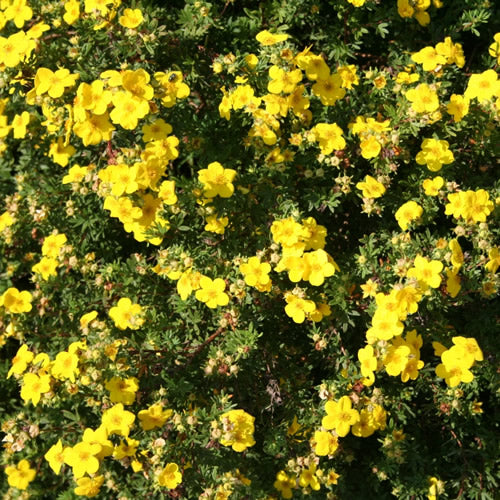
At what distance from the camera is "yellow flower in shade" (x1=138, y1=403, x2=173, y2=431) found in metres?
2.99

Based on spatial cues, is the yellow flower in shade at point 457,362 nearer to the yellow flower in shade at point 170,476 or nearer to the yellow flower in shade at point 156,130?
the yellow flower in shade at point 170,476

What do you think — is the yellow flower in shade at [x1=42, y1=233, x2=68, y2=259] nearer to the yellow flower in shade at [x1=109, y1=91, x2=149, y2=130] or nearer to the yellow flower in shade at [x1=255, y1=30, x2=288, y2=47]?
the yellow flower in shade at [x1=109, y1=91, x2=149, y2=130]

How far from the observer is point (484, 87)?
10.5ft

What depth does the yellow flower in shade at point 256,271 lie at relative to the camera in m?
3.01

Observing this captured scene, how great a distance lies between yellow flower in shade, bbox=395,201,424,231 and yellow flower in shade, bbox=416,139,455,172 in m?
0.23

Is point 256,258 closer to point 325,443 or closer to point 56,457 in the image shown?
point 325,443

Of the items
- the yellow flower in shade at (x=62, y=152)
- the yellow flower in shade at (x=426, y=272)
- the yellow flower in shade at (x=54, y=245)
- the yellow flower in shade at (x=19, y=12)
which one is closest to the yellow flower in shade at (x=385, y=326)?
the yellow flower in shade at (x=426, y=272)

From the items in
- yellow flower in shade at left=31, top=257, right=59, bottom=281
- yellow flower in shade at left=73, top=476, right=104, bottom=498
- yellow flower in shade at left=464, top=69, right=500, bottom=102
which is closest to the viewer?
yellow flower in shade at left=73, top=476, right=104, bottom=498

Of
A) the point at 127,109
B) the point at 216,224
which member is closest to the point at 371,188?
the point at 216,224

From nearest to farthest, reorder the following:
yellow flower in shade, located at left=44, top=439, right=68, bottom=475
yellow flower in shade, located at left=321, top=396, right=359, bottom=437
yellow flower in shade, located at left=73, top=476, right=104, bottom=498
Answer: yellow flower in shade, located at left=321, top=396, right=359, bottom=437 → yellow flower in shade, located at left=73, top=476, right=104, bottom=498 → yellow flower in shade, located at left=44, top=439, right=68, bottom=475

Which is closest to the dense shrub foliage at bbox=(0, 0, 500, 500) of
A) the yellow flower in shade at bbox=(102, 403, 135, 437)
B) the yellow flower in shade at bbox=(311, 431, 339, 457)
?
the yellow flower in shade at bbox=(102, 403, 135, 437)

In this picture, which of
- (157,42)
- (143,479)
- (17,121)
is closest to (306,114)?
(157,42)

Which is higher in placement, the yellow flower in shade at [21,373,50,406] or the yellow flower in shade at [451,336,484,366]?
the yellow flower in shade at [451,336,484,366]

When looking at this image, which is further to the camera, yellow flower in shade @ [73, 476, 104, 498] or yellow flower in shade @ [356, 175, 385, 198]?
yellow flower in shade @ [356, 175, 385, 198]
